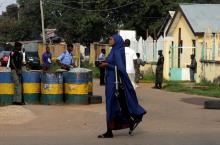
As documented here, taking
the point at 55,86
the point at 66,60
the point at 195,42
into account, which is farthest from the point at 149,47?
the point at 55,86

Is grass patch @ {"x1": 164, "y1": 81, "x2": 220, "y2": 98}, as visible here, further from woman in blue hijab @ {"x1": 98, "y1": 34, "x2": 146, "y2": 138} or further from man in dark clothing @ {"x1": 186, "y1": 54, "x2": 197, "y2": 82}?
woman in blue hijab @ {"x1": 98, "y1": 34, "x2": 146, "y2": 138}

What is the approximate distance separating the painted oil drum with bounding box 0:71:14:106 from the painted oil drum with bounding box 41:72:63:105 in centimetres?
100

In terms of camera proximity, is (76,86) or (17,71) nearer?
(17,71)

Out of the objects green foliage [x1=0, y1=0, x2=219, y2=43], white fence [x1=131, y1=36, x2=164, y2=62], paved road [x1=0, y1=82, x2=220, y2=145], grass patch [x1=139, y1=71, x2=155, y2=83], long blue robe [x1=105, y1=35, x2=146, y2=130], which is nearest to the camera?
paved road [x1=0, y1=82, x2=220, y2=145]

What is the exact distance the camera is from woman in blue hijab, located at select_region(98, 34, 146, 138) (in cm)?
1198

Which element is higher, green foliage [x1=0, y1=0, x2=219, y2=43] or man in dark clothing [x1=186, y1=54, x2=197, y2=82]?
green foliage [x1=0, y1=0, x2=219, y2=43]

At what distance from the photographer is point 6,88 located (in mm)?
17875

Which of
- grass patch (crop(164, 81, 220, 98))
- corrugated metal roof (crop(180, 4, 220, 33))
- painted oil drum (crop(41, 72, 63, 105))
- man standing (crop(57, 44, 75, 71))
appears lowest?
grass patch (crop(164, 81, 220, 98))

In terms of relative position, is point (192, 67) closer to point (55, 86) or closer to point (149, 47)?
point (149, 47)

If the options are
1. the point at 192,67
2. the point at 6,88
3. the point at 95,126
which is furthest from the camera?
the point at 192,67

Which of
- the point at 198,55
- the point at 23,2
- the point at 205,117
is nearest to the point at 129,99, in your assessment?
the point at 205,117

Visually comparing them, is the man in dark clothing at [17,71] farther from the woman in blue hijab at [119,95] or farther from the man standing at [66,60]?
the woman in blue hijab at [119,95]

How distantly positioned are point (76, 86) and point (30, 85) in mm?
1307

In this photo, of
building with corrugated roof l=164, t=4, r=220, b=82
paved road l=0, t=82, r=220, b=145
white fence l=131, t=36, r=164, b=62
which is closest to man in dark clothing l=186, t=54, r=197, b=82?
Result: building with corrugated roof l=164, t=4, r=220, b=82
